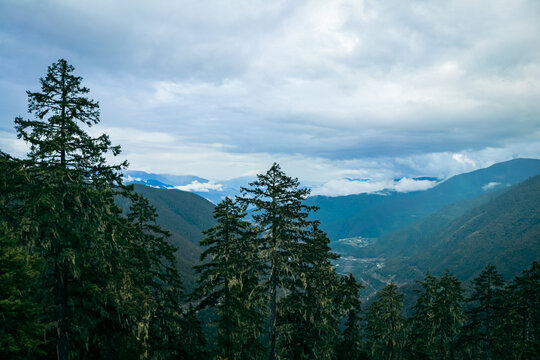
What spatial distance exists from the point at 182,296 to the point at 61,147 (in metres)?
12.9

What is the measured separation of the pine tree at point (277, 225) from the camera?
15.9m

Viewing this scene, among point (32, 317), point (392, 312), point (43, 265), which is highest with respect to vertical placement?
point (43, 265)

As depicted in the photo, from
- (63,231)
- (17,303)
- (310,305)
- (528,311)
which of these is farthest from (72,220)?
(528,311)

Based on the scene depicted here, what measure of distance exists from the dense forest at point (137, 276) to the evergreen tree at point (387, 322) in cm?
286

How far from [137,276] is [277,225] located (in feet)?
25.0

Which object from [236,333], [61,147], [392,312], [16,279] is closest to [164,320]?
[236,333]

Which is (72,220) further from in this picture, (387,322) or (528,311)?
(528,311)

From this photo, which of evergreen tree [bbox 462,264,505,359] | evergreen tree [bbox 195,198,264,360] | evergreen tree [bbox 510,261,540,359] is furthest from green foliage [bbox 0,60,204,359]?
evergreen tree [bbox 462,264,505,359]

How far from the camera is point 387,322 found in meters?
30.3

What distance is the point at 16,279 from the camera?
489 inches

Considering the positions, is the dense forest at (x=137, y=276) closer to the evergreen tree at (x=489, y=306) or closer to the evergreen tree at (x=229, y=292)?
the evergreen tree at (x=229, y=292)

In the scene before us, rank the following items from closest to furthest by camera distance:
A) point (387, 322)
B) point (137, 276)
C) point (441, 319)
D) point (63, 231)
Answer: point (63, 231)
point (137, 276)
point (441, 319)
point (387, 322)

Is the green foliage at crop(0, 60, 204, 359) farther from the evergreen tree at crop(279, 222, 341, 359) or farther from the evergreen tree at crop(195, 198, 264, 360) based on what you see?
Answer: the evergreen tree at crop(279, 222, 341, 359)

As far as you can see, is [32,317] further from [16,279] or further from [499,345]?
[499,345]
